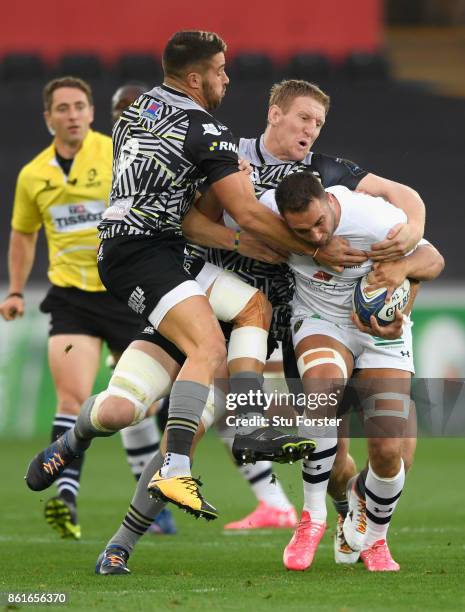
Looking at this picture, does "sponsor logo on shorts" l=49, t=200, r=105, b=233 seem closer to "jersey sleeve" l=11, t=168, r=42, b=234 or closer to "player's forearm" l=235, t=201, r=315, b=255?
"jersey sleeve" l=11, t=168, r=42, b=234

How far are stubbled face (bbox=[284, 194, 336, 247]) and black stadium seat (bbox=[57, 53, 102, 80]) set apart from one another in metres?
13.7

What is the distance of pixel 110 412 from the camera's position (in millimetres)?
6133

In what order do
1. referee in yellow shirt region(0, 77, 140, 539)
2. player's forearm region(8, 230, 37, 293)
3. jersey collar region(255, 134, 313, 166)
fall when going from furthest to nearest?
player's forearm region(8, 230, 37, 293)
referee in yellow shirt region(0, 77, 140, 539)
jersey collar region(255, 134, 313, 166)

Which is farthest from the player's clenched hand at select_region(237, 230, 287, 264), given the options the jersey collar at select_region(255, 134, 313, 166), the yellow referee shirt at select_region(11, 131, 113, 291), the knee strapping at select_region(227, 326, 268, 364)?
the yellow referee shirt at select_region(11, 131, 113, 291)

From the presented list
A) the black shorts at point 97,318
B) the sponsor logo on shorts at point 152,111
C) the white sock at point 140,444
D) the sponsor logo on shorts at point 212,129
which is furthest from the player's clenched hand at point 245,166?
the white sock at point 140,444

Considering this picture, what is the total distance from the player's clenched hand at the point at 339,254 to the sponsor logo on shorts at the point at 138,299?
0.84 meters

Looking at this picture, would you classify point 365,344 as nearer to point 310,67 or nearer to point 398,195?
point 398,195

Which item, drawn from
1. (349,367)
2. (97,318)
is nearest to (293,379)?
(349,367)

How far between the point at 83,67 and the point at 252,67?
2536 mm

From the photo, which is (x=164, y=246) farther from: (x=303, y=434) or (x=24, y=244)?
(x=24, y=244)

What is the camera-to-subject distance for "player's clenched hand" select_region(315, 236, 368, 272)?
6215mm

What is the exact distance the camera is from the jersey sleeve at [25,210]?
8.70 metres

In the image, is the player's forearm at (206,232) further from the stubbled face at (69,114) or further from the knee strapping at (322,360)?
the stubbled face at (69,114)

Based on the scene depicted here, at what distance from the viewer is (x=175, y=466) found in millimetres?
5875
